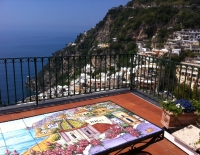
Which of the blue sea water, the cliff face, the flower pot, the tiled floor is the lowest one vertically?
the tiled floor

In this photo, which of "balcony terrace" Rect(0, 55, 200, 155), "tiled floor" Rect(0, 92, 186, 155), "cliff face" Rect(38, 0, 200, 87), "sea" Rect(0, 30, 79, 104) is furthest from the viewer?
"cliff face" Rect(38, 0, 200, 87)

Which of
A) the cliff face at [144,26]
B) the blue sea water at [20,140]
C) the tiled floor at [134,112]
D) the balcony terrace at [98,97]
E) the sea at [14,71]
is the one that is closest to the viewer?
the blue sea water at [20,140]

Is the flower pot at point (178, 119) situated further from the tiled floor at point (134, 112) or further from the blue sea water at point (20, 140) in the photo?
the blue sea water at point (20, 140)

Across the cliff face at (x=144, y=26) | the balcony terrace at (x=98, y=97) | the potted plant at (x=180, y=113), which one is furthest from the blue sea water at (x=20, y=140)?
the cliff face at (x=144, y=26)

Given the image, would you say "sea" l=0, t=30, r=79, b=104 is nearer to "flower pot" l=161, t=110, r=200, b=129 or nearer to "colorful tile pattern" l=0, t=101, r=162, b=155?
"colorful tile pattern" l=0, t=101, r=162, b=155

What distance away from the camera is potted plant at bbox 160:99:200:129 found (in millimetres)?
2777

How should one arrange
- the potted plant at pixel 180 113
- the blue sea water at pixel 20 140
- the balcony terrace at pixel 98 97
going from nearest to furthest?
the blue sea water at pixel 20 140 → the potted plant at pixel 180 113 → the balcony terrace at pixel 98 97

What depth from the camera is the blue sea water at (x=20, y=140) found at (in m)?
1.45

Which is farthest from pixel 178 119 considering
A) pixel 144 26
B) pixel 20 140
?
pixel 144 26

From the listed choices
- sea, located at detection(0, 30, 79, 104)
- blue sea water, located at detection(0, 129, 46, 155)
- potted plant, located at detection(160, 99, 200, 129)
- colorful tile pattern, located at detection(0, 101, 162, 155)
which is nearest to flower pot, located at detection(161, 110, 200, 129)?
potted plant, located at detection(160, 99, 200, 129)

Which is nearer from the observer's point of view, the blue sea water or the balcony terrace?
the blue sea water

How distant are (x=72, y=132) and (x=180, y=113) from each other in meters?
1.76

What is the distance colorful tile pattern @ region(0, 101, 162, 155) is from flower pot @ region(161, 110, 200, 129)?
1016mm

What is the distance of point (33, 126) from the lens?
1.76 meters
